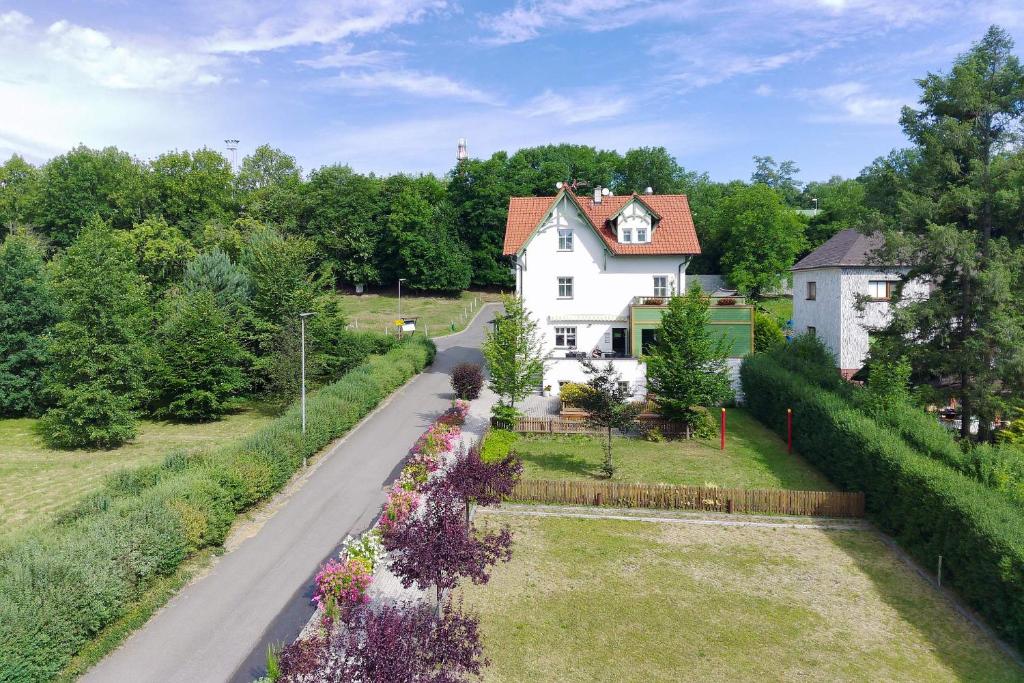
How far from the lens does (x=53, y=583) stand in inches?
530

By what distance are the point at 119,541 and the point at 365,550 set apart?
573 centimetres

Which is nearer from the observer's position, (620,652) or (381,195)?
(620,652)

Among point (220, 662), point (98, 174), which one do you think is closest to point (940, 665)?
point (220, 662)

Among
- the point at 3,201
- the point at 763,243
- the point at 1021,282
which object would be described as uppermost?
the point at 3,201

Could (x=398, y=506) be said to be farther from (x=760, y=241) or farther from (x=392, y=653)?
(x=760, y=241)

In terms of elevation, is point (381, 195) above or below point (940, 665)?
above

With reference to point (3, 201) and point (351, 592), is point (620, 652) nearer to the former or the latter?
point (351, 592)

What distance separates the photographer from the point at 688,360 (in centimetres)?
2888

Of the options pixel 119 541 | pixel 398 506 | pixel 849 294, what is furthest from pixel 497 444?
pixel 849 294

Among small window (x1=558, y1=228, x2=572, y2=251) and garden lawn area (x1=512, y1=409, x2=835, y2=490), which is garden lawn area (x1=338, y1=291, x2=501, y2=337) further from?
garden lawn area (x1=512, y1=409, x2=835, y2=490)

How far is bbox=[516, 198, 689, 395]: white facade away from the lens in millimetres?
38469

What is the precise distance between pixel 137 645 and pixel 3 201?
266 feet

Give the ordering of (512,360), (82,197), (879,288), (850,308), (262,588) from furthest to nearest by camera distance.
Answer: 1. (82,197)
2. (879,288)
3. (850,308)
4. (512,360)
5. (262,588)

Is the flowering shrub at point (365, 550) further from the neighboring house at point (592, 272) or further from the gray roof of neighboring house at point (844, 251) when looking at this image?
the gray roof of neighboring house at point (844, 251)
